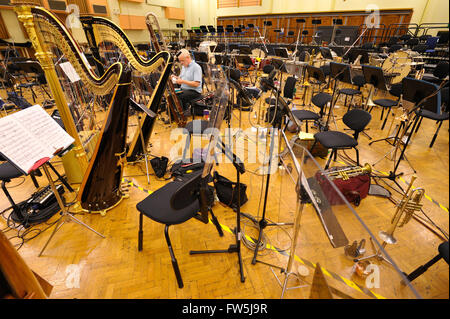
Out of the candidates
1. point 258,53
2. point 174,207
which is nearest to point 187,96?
point 174,207

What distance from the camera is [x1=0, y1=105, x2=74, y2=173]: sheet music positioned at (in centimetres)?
144

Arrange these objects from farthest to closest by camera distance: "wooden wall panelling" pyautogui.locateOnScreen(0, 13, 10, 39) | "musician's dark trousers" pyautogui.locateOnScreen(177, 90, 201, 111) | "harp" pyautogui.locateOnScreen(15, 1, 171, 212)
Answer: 1. "wooden wall panelling" pyautogui.locateOnScreen(0, 13, 10, 39)
2. "musician's dark trousers" pyautogui.locateOnScreen(177, 90, 201, 111)
3. "harp" pyautogui.locateOnScreen(15, 1, 171, 212)

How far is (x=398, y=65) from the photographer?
4707mm

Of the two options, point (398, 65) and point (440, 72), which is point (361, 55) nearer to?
point (398, 65)

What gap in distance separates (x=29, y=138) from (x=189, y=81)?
2.94 m

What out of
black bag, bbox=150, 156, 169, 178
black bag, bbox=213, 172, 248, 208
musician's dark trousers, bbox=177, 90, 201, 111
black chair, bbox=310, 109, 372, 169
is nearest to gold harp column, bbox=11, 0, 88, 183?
black bag, bbox=150, 156, 169, 178

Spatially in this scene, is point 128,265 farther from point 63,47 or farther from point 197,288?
point 63,47

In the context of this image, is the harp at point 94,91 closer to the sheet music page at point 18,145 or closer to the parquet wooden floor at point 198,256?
the parquet wooden floor at point 198,256

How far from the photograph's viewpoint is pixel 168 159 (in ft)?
10.8

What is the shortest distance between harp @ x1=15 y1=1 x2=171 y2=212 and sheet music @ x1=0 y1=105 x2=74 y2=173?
336mm

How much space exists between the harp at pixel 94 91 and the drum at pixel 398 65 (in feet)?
17.0

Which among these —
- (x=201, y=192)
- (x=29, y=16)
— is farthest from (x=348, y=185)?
(x=29, y=16)

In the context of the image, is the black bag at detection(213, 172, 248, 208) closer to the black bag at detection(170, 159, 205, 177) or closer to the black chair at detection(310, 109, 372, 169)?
the black bag at detection(170, 159, 205, 177)
